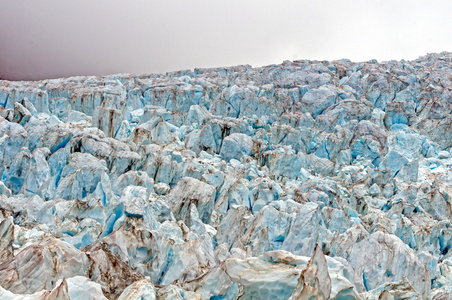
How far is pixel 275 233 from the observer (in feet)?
42.4

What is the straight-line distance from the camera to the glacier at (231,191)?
724 centimetres

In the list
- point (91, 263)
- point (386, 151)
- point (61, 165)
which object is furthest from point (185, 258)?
point (386, 151)

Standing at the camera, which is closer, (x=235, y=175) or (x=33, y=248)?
(x=33, y=248)

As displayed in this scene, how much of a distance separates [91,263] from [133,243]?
2232 millimetres

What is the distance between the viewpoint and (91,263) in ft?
25.4

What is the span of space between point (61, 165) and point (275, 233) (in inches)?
419

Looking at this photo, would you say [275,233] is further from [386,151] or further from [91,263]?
[386,151]

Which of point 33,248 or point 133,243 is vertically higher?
point 33,248

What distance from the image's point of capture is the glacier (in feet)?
23.7

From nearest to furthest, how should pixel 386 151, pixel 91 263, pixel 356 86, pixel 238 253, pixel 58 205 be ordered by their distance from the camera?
1. pixel 91 263
2. pixel 238 253
3. pixel 58 205
4. pixel 386 151
5. pixel 356 86

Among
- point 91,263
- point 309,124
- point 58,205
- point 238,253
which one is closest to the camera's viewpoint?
point 91,263

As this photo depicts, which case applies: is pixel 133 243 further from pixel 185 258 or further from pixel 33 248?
pixel 33 248

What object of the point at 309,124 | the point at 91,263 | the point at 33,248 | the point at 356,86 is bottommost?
the point at 91,263

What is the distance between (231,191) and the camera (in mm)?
16203
